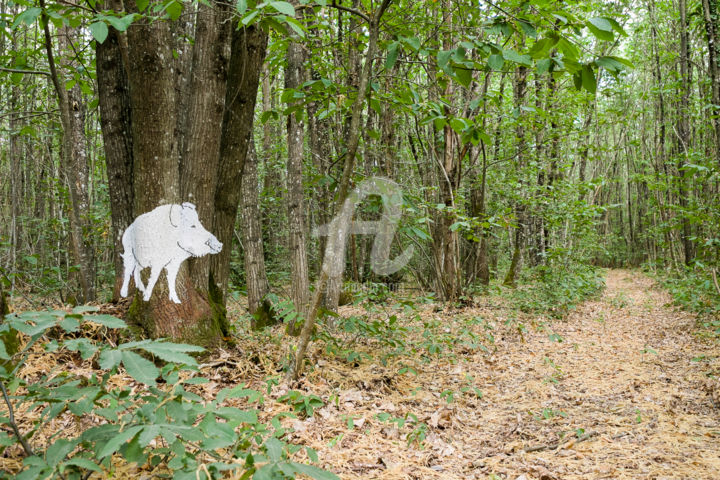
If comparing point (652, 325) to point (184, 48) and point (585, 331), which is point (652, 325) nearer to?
point (585, 331)

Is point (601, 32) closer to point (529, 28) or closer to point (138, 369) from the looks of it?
point (529, 28)

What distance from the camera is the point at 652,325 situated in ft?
24.5

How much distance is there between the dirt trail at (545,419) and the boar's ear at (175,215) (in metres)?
1.78

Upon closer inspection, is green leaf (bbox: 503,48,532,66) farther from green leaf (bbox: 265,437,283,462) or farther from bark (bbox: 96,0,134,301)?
bark (bbox: 96,0,134,301)

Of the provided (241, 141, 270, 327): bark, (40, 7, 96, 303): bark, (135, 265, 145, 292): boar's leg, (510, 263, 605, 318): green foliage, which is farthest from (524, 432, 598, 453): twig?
(510, 263, 605, 318): green foliage

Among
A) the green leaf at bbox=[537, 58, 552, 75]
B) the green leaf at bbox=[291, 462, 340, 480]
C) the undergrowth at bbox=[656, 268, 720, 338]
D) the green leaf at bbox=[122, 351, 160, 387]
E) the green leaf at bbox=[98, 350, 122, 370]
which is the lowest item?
the undergrowth at bbox=[656, 268, 720, 338]

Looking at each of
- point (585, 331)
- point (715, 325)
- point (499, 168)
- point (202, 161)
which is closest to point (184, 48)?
point (202, 161)

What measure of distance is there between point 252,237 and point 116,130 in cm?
363

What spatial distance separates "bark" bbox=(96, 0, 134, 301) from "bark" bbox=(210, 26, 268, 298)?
2.45 ft

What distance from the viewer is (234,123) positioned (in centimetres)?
397

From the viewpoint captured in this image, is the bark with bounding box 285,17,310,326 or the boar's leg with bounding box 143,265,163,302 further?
the bark with bounding box 285,17,310,326

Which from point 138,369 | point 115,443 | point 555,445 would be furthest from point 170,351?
point 555,445

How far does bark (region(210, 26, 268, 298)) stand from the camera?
3934mm

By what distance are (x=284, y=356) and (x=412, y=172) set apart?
28.2ft
